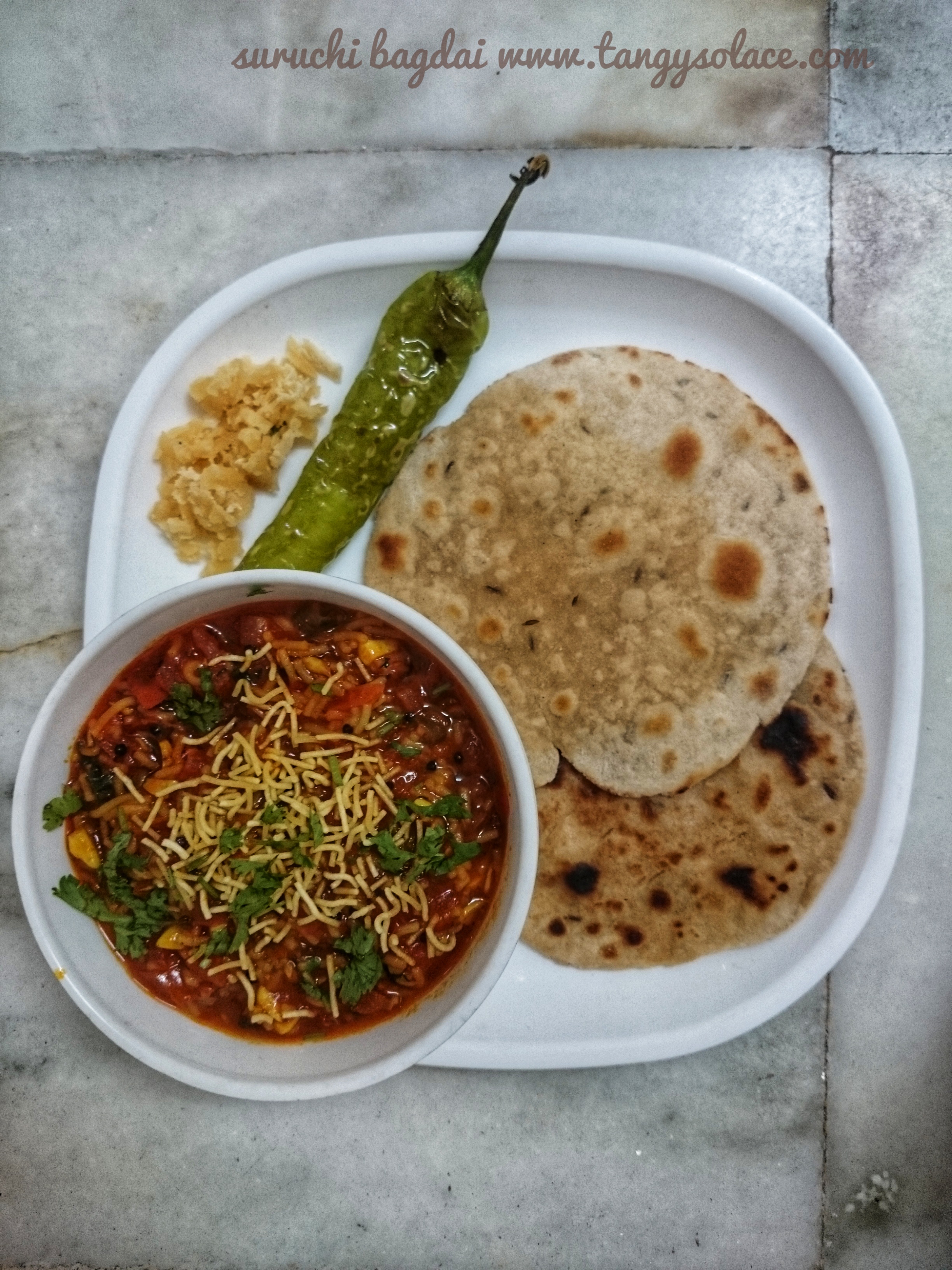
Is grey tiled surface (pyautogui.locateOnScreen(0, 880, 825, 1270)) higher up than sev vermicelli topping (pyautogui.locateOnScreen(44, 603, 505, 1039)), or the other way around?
sev vermicelli topping (pyautogui.locateOnScreen(44, 603, 505, 1039))

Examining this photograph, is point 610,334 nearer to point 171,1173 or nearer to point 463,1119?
point 463,1119

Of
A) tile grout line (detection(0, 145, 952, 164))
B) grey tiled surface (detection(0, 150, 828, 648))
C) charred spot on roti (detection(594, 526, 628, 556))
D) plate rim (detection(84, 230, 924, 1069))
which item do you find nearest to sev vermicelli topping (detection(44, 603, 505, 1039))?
plate rim (detection(84, 230, 924, 1069))

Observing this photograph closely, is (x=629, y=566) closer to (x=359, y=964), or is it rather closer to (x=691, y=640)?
(x=691, y=640)

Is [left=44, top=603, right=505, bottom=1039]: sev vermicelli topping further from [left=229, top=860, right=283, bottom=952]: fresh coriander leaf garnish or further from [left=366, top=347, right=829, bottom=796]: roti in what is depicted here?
[left=366, top=347, right=829, bottom=796]: roti

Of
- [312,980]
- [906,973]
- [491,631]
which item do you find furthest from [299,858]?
[906,973]

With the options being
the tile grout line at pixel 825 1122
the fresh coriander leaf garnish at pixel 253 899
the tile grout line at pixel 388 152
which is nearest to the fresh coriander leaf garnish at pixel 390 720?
the fresh coriander leaf garnish at pixel 253 899

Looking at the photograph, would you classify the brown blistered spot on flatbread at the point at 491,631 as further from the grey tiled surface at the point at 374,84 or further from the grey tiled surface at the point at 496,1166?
the grey tiled surface at the point at 374,84
